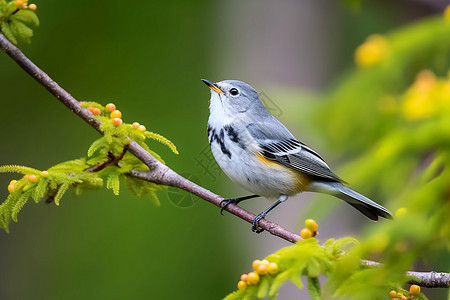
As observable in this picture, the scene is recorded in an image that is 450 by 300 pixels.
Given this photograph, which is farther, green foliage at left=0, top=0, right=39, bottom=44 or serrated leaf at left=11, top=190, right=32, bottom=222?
green foliage at left=0, top=0, right=39, bottom=44

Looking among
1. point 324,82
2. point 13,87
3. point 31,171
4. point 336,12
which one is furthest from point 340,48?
point 31,171

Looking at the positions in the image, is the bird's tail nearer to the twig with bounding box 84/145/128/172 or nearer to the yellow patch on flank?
the yellow patch on flank

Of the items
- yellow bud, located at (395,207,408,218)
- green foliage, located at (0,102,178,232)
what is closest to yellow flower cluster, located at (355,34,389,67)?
yellow bud, located at (395,207,408,218)

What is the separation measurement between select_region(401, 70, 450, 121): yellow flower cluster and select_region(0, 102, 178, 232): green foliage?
149 cm

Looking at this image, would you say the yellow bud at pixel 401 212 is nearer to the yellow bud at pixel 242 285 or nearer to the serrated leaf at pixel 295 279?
the serrated leaf at pixel 295 279

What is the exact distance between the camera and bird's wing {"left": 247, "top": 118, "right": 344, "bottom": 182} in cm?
314

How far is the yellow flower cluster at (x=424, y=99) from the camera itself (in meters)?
0.93

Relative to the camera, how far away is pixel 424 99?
939 millimetres

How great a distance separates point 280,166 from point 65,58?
4676mm

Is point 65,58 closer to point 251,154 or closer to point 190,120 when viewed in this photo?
point 190,120

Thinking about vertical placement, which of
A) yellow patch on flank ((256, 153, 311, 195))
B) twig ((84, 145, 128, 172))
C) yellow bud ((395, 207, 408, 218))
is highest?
yellow patch on flank ((256, 153, 311, 195))

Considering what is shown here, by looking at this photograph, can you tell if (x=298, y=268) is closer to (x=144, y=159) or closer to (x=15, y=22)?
(x=144, y=159)

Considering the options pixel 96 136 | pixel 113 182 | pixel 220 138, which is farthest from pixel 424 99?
pixel 96 136

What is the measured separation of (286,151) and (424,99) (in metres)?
2.31
